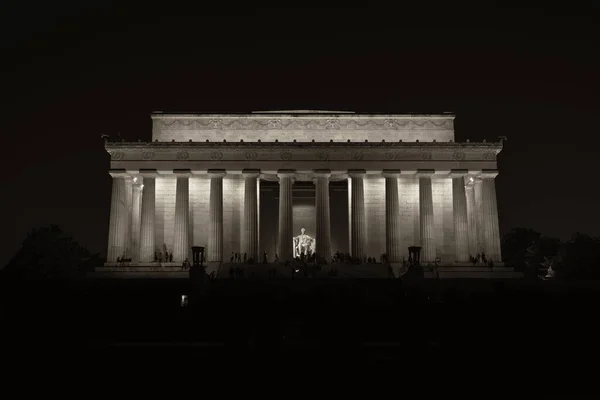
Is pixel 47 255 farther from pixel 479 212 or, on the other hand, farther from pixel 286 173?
pixel 479 212

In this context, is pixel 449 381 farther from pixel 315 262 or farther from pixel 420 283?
pixel 315 262

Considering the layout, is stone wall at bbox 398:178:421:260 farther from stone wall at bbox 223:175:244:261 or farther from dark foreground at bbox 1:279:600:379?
dark foreground at bbox 1:279:600:379

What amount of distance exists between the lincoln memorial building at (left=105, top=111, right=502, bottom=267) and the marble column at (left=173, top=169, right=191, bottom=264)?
99 mm

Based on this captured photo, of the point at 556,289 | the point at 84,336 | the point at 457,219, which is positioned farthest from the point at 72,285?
the point at 457,219

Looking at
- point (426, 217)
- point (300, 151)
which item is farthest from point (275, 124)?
point (426, 217)

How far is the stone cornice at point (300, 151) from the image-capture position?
6800 cm

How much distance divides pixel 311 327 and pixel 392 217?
38.2m

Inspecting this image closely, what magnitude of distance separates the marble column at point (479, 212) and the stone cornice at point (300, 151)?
10.6 feet

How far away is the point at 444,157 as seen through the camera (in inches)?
2697

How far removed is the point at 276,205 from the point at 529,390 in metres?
58.6

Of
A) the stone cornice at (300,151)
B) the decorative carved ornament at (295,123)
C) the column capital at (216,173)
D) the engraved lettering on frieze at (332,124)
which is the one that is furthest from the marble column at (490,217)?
the column capital at (216,173)

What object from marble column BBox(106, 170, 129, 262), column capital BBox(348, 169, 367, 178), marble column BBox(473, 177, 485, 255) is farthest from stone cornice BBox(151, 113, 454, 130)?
marble column BBox(473, 177, 485, 255)

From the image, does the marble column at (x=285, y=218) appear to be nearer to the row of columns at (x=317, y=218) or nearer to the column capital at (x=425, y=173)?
the row of columns at (x=317, y=218)

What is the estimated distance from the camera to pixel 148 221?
67.4 meters
